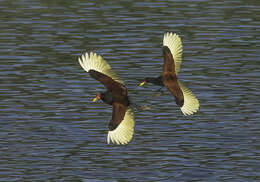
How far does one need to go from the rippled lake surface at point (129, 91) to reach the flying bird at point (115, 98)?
3703mm

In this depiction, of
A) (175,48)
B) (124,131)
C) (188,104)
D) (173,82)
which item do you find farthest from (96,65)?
(188,104)

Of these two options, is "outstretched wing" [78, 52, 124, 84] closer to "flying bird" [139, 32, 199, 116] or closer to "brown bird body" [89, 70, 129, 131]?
"brown bird body" [89, 70, 129, 131]

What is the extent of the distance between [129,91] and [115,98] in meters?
12.5

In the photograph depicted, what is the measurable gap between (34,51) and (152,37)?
5.46 metres

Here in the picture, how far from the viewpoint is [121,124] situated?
1797cm

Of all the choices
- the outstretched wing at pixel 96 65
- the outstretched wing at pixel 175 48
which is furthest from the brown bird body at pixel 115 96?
the outstretched wing at pixel 175 48

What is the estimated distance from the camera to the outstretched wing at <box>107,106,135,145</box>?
1784cm

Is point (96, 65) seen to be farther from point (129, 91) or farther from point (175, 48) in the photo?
point (129, 91)

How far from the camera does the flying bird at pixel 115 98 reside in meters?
17.9

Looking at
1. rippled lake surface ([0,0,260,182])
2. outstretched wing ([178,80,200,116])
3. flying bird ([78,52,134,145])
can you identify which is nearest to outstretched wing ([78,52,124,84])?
flying bird ([78,52,134,145])

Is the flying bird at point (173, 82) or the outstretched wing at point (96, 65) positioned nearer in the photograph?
the outstretched wing at point (96, 65)

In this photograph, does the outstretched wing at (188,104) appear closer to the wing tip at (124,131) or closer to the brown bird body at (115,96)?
the wing tip at (124,131)

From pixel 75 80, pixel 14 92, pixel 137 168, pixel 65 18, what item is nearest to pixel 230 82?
pixel 75 80

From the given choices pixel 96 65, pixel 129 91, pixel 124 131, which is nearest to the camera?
pixel 124 131
